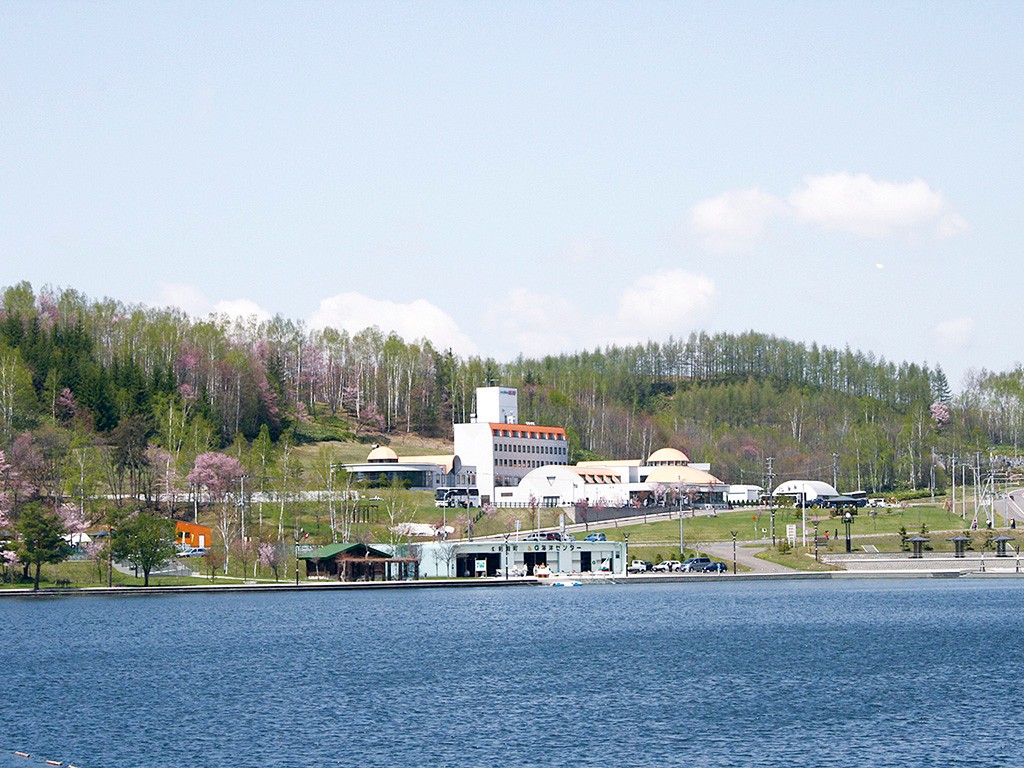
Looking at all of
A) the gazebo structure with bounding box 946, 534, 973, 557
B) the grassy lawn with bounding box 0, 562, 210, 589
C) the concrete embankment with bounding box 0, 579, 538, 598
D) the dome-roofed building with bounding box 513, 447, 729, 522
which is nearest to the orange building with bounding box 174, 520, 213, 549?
the grassy lawn with bounding box 0, 562, 210, 589

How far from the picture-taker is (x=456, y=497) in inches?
6093

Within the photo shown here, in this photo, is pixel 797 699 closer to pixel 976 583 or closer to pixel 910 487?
pixel 976 583

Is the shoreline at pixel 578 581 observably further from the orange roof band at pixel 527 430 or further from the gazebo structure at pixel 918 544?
the orange roof band at pixel 527 430

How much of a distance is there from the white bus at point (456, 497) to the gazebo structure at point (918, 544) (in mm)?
45872

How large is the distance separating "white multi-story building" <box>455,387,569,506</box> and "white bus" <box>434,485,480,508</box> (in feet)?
8.58

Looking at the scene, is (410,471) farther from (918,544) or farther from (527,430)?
(918,544)

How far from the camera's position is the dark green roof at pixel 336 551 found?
11706cm

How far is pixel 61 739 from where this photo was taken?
148ft

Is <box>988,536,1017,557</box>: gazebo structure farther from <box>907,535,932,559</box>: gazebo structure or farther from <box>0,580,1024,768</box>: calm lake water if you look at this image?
<box>0,580,1024,768</box>: calm lake water

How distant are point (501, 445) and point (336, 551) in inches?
2356

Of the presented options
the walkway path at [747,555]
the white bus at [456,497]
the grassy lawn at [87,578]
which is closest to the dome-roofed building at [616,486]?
the white bus at [456,497]

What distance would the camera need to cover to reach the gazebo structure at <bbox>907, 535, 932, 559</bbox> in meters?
120

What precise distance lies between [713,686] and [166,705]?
72.2 ft

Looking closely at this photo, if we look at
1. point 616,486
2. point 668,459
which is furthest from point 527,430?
point 668,459
